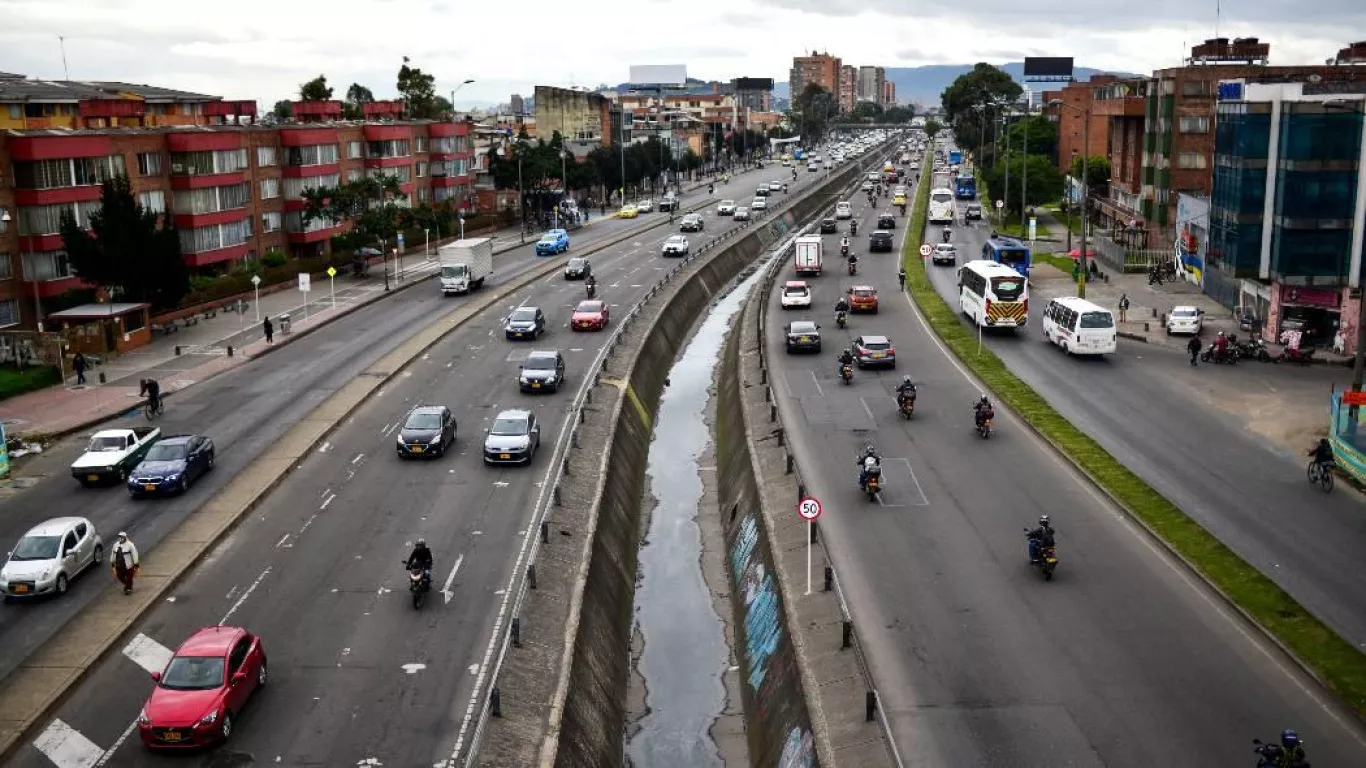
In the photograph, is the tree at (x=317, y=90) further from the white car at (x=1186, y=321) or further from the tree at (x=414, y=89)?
the white car at (x=1186, y=321)

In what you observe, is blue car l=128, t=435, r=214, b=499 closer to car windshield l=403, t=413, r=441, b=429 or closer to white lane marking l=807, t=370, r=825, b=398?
car windshield l=403, t=413, r=441, b=429

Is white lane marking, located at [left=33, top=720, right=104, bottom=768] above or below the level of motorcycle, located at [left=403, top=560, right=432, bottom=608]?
below

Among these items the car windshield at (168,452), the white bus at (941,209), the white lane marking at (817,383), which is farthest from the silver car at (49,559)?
the white bus at (941,209)

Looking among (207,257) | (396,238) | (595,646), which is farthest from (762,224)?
(595,646)

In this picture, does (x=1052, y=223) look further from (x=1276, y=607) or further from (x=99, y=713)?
(x=99, y=713)

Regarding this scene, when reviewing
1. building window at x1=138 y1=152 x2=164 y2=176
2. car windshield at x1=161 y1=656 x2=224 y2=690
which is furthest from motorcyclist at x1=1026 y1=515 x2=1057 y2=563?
building window at x1=138 y1=152 x2=164 y2=176

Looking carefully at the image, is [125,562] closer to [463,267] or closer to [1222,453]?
[1222,453]

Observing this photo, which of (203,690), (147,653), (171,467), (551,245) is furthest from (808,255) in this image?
(203,690)

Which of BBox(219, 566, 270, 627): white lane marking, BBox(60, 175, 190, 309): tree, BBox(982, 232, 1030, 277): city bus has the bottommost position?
BBox(219, 566, 270, 627): white lane marking
